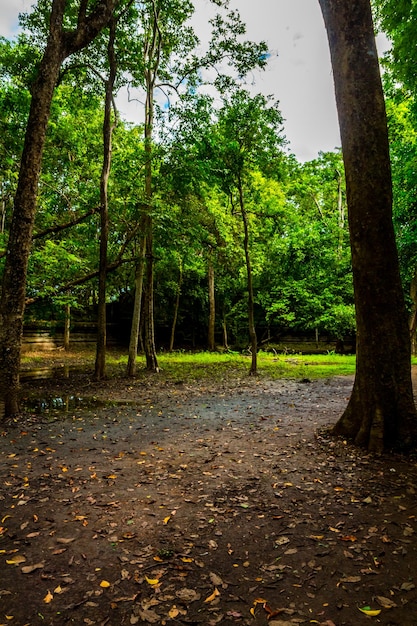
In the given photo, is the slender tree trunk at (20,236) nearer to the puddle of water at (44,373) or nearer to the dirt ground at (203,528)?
the dirt ground at (203,528)

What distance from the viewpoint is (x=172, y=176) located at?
39.5 ft

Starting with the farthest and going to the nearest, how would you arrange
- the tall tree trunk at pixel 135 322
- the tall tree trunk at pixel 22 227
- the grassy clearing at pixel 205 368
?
1. the grassy clearing at pixel 205 368
2. the tall tree trunk at pixel 135 322
3. the tall tree trunk at pixel 22 227

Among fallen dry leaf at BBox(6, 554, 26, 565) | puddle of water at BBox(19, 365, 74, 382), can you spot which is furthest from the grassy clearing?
fallen dry leaf at BBox(6, 554, 26, 565)

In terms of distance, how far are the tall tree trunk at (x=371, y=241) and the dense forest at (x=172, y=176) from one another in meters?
0.03

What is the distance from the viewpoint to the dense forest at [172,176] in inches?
198

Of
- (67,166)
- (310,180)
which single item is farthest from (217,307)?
(67,166)

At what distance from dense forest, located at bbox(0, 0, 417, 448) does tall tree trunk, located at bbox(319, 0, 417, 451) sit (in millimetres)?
26

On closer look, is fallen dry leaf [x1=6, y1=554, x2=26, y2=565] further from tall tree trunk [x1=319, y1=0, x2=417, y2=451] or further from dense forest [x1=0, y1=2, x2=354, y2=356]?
dense forest [x1=0, y1=2, x2=354, y2=356]

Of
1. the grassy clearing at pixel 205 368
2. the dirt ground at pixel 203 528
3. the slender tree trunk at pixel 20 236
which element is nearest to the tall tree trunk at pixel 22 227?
the slender tree trunk at pixel 20 236

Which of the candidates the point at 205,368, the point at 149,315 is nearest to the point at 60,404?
the point at 149,315

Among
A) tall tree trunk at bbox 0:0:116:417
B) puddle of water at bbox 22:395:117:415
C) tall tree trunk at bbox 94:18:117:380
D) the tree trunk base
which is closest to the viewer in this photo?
the tree trunk base

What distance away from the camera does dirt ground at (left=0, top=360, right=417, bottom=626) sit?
2416 mm

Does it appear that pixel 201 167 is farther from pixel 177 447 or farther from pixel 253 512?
pixel 253 512

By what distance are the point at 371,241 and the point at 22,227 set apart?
237 inches
